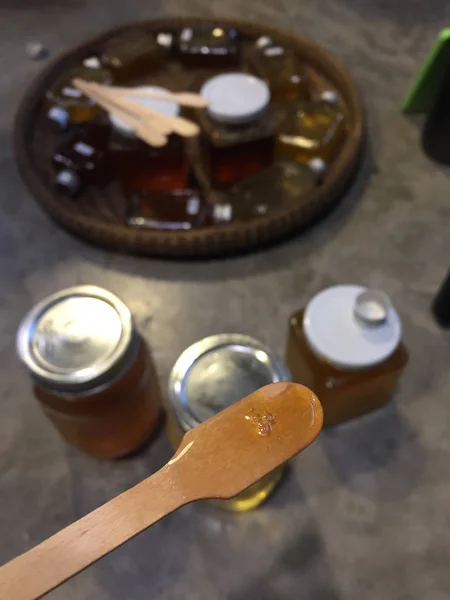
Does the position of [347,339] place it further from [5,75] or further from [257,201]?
[5,75]

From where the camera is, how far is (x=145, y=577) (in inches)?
17.5

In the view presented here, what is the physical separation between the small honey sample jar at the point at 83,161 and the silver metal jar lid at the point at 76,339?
0.21 meters

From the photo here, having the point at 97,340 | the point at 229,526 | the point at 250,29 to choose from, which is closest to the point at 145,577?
the point at 229,526

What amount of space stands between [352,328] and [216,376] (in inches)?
4.7

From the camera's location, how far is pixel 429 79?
683 millimetres

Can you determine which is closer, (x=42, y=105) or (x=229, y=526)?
(x=229, y=526)

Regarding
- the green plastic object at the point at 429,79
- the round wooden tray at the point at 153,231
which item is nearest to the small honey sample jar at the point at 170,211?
the round wooden tray at the point at 153,231

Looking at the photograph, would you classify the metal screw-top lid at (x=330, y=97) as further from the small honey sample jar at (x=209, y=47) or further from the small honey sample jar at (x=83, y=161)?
the small honey sample jar at (x=83, y=161)

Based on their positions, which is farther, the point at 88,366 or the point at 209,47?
the point at 209,47

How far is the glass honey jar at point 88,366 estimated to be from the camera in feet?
1.32

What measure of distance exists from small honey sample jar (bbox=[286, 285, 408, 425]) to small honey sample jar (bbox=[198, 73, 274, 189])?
234 millimetres

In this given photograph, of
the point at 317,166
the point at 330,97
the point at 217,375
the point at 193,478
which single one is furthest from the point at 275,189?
the point at 193,478

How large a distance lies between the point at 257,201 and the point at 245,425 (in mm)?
355

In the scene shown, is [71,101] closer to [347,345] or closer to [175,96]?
[175,96]
